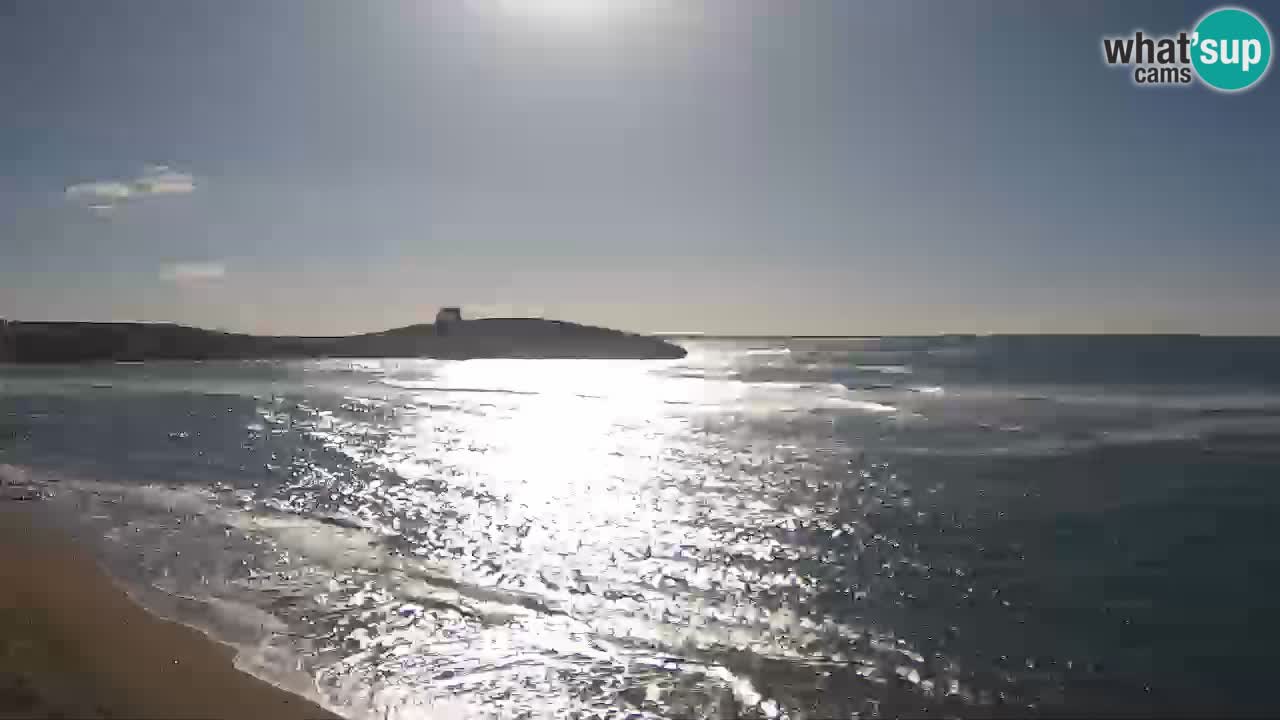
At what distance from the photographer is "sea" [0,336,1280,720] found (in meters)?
12.0

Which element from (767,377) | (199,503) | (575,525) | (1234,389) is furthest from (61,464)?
(767,377)

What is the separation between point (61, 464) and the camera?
32.4 meters

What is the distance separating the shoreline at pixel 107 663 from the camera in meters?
10.3

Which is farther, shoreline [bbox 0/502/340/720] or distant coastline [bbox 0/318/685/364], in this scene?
distant coastline [bbox 0/318/685/364]

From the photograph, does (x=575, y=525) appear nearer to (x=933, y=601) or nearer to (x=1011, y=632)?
(x=933, y=601)

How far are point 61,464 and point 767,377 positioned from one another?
268 feet

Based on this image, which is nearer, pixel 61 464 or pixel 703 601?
pixel 703 601

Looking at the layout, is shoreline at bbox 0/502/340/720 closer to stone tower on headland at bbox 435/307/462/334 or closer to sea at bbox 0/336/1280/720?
sea at bbox 0/336/1280/720

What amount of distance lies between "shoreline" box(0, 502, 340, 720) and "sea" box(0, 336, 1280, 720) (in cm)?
53

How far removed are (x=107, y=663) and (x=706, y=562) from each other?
10.3 metres

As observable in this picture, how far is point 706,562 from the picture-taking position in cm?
1814

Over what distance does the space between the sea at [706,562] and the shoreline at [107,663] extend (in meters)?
0.53

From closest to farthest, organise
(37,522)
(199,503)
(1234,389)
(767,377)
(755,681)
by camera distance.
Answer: (755,681) → (37,522) → (199,503) → (1234,389) → (767,377)

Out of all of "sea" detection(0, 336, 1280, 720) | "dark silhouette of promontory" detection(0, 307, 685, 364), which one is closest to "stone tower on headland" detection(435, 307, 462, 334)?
"dark silhouette of promontory" detection(0, 307, 685, 364)
